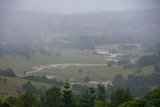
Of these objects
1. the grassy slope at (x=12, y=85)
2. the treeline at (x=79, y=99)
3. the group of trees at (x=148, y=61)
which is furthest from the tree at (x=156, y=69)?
the treeline at (x=79, y=99)

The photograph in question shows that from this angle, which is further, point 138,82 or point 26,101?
point 138,82

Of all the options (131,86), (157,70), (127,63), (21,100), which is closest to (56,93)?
A: (21,100)

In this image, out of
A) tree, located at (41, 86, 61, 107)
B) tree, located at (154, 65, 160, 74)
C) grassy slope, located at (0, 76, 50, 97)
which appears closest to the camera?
tree, located at (41, 86, 61, 107)

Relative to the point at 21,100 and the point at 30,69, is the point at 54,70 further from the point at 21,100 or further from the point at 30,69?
the point at 21,100

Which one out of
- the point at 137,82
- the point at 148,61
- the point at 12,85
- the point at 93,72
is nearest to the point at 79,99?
the point at 12,85

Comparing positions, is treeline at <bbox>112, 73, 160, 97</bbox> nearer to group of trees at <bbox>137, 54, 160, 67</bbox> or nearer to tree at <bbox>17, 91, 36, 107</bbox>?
group of trees at <bbox>137, 54, 160, 67</bbox>

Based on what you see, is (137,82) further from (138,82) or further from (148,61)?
(148,61)

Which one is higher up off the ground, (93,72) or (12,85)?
(93,72)

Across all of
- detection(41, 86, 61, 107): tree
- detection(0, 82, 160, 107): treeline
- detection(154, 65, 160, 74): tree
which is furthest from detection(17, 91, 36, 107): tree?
detection(154, 65, 160, 74): tree

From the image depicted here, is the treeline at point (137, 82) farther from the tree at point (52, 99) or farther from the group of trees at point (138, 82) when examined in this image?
the tree at point (52, 99)

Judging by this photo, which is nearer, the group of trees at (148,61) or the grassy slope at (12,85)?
the grassy slope at (12,85)

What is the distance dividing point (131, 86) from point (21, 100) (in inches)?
3057

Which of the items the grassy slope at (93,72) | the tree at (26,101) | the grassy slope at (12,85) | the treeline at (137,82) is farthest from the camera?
the grassy slope at (93,72)

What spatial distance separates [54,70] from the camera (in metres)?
172
